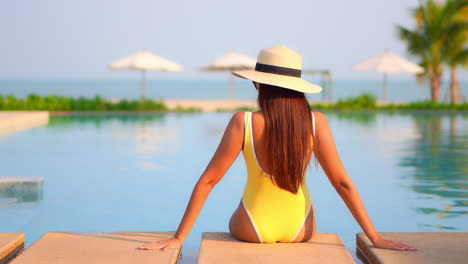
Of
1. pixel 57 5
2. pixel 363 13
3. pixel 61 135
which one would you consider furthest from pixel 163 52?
pixel 61 135

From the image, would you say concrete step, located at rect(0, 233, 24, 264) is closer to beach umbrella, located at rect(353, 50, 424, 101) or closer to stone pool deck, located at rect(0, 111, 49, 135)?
stone pool deck, located at rect(0, 111, 49, 135)

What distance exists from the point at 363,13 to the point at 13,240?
4191cm

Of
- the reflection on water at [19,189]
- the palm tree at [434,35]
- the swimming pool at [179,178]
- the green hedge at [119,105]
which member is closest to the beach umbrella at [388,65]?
the palm tree at [434,35]

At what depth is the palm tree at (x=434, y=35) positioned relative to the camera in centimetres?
2759

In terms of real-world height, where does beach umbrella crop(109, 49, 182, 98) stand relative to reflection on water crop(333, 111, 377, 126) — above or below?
above

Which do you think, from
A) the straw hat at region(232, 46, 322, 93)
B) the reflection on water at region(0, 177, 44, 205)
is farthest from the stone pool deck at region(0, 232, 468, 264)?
the reflection on water at region(0, 177, 44, 205)

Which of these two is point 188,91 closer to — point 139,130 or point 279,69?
point 139,130

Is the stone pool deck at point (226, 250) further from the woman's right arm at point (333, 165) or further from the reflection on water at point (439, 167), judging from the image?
the reflection on water at point (439, 167)

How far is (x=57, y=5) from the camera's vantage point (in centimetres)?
4603

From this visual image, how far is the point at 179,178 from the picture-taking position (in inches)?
366

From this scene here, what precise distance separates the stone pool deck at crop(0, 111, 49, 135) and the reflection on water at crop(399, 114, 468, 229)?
27.9 ft

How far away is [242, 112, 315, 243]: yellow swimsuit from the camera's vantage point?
3652mm

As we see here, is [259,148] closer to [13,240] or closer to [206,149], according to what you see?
[13,240]

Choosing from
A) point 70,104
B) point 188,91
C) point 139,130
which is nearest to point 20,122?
point 139,130
